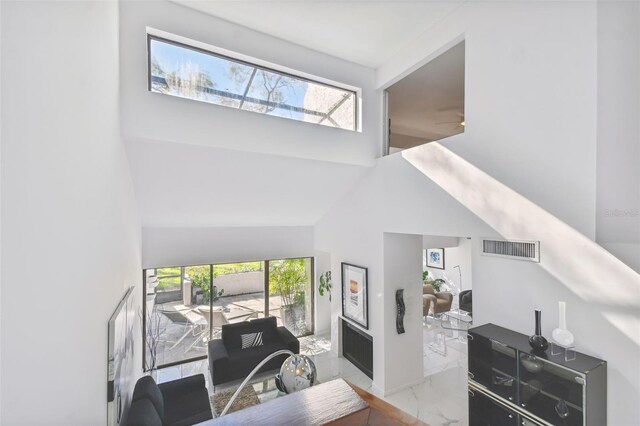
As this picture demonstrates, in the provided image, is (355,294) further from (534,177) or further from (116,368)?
(116,368)

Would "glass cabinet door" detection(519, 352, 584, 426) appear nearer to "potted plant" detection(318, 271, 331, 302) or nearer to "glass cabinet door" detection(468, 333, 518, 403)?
"glass cabinet door" detection(468, 333, 518, 403)

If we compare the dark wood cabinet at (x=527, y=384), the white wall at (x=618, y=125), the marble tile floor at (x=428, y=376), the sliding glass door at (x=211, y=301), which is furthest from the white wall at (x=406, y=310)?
the sliding glass door at (x=211, y=301)

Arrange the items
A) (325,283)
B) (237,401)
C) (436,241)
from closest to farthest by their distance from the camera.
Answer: (237,401)
(325,283)
(436,241)

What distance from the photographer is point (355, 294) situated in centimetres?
481

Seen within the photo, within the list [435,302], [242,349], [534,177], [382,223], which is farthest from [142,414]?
[435,302]

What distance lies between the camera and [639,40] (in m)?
2.11

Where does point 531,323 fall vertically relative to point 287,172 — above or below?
below

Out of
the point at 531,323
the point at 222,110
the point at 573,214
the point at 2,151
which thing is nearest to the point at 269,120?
the point at 222,110

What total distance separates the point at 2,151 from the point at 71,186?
0.53 metres

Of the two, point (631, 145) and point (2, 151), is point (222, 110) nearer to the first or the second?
point (2, 151)

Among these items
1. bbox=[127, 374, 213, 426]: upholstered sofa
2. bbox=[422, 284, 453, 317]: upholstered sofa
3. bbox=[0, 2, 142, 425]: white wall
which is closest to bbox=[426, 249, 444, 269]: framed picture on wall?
bbox=[422, 284, 453, 317]: upholstered sofa

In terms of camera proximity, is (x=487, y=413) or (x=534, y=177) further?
(x=487, y=413)

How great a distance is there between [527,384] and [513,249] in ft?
3.69

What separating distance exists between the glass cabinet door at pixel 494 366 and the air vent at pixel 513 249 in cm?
79
